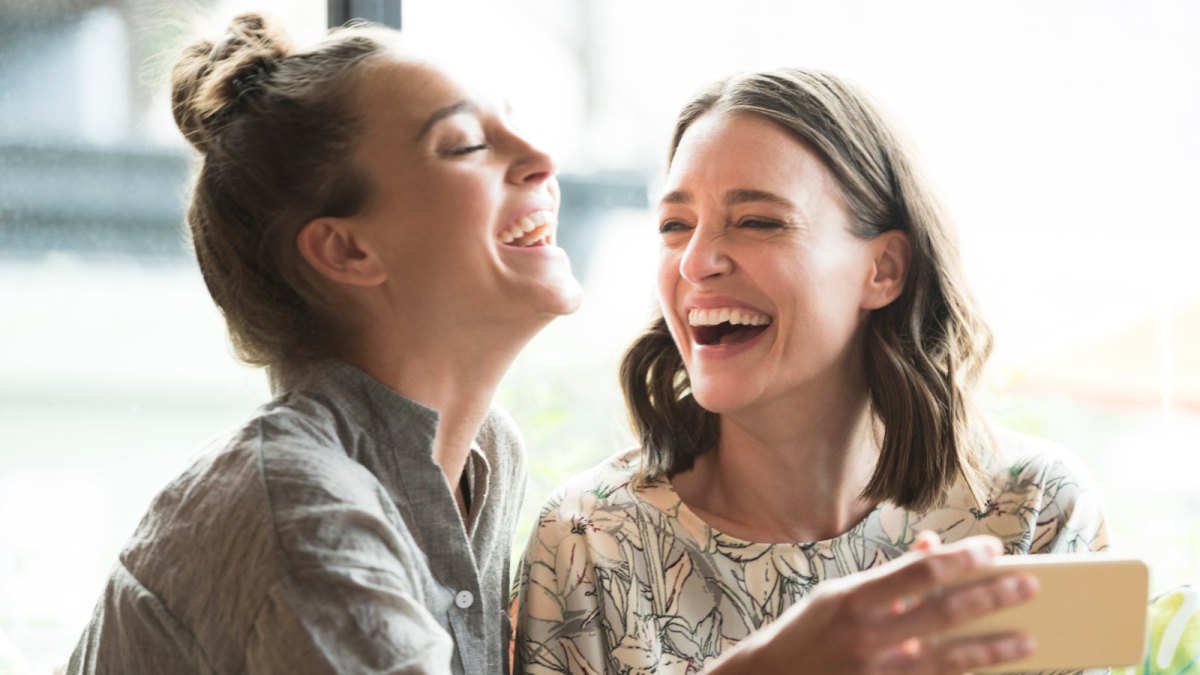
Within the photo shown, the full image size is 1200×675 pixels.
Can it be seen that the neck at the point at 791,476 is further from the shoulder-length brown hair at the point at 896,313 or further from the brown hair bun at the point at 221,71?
the brown hair bun at the point at 221,71

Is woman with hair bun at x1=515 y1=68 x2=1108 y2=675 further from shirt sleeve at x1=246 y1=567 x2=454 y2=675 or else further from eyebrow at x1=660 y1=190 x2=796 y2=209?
shirt sleeve at x1=246 y1=567 x2=454 y2=675

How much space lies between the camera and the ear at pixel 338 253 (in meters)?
1.52

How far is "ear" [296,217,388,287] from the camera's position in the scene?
1518mm

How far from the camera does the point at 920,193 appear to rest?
5.84ft

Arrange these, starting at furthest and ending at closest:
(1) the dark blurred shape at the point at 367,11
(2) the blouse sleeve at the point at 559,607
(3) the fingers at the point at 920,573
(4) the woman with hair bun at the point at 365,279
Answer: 1. (1) the dark blurred shape at the point at 367,11
2. (2) the blouse sleeve at the point at 559,607
3. (4) the woman with hair bun at the point at 365,279
4. (3) the fingers at the point at 920,573

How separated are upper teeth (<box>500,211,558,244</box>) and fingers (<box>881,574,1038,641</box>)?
2.13ft

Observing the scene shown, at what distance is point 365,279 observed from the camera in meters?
1.52

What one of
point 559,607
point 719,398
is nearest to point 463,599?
point 559,607

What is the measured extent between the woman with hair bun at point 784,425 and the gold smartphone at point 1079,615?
434 mm

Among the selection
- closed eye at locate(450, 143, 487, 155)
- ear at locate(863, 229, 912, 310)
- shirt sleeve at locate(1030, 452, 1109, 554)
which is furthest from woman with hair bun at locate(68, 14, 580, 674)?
shirt sleeve at locate(1030, 452, 1109, 554)

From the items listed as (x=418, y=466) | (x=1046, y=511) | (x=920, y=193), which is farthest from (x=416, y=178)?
(x=1046, y=511)

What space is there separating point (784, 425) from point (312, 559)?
737 mm

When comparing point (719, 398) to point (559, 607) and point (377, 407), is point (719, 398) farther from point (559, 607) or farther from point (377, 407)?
point (377, 407)

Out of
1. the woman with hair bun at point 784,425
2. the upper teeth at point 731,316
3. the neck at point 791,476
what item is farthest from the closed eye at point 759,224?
the neck at point 791,476
